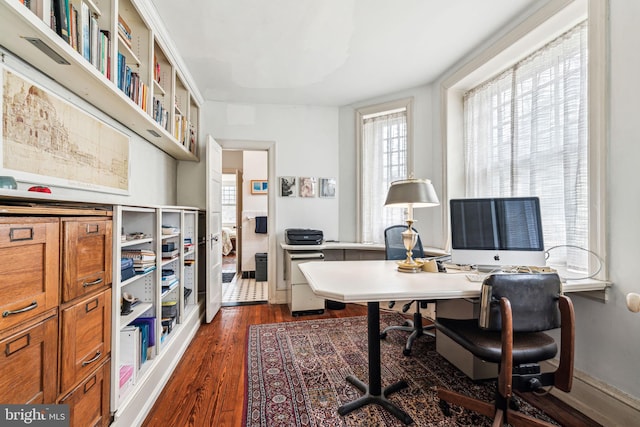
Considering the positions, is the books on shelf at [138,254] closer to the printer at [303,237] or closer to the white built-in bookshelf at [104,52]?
the white built-in bookshelf at [104,52]

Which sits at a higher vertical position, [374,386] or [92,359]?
[92,359]

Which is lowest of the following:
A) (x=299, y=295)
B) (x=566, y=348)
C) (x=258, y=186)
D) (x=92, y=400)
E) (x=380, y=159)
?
(x=299, y=295)

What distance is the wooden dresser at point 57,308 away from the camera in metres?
0.76

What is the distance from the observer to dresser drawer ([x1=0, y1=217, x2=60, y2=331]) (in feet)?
2.43

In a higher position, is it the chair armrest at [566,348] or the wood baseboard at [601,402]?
the chair armrest at [566,348]

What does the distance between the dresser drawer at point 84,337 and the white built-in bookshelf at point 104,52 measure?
1037 mm

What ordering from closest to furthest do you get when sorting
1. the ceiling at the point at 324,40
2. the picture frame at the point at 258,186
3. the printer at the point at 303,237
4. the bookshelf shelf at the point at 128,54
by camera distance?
the bookshelf shelf at the point at 128,54, the ceiling at the point at 324,40, the printer at the point at 303,237, the picture frame at the point at 258,186

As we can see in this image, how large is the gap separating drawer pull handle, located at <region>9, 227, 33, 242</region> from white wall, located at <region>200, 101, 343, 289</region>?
9.23 ft

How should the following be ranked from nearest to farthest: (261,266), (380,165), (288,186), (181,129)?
(181,129) → (380,165) → (288,186) → (261,266)

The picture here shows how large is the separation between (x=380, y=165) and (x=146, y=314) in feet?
9.57

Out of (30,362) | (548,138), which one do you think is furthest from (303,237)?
(30,362)

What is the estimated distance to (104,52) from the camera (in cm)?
142

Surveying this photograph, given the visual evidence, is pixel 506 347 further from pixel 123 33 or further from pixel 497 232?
pixel 123 33

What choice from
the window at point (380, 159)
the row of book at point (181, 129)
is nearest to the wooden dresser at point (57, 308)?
the row of book at point (181, 129)
